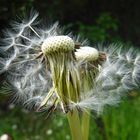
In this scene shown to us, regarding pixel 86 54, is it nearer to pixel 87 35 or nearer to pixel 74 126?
pixel 74 126

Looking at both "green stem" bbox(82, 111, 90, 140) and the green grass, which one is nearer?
"green stem" bbox(82, 111, 90, 140)

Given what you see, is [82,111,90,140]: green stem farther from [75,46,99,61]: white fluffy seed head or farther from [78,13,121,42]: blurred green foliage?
[78,13,121,42]: blurred green foliage

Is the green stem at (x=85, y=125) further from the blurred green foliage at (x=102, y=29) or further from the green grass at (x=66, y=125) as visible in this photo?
the blurred green foliage at (x=102, y=29)

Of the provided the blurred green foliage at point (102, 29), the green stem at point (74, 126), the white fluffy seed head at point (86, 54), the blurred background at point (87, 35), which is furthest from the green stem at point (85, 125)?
the blurred green foliage at point (102, 29)

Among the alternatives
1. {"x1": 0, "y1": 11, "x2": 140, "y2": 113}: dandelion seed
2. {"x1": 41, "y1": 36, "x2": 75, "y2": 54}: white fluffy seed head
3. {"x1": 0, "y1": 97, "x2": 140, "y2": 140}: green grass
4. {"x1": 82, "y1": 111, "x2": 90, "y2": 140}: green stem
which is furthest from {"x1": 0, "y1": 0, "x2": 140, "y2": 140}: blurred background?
{"x1": 41, "y1": 36, "x2": 75, "y2": 54}: white fluffy seed head

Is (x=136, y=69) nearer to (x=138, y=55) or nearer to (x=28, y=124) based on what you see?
(x=138, y=55)
